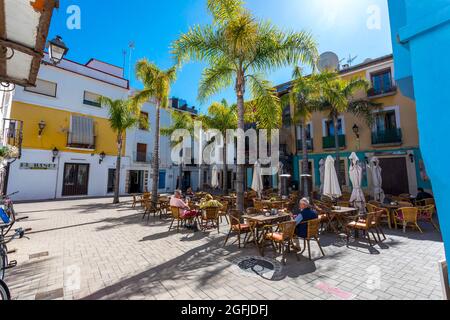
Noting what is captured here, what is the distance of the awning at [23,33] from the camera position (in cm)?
287

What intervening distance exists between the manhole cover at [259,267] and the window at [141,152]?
68.7 ft

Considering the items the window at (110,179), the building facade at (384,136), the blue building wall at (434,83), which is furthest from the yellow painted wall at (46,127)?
the blue building wall at (434,83)

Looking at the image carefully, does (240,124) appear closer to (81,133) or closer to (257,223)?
(257,223)

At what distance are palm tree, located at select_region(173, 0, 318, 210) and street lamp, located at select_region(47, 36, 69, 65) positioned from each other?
4.20m

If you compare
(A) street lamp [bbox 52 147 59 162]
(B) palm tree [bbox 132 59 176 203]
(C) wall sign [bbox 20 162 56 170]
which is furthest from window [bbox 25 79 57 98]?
(B) palm tree [bbox 132 59 176 203]

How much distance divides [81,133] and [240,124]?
1728 cm

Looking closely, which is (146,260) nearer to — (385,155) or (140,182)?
(385,155)

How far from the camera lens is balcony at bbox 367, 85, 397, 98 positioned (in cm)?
1455

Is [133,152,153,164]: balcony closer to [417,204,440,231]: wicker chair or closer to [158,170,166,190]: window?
[158,170,166,190]: window

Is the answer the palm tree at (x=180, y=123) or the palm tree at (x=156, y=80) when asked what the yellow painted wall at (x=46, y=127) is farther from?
the palm tree at (x=156, y=80)

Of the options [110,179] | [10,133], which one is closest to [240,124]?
[10,133]
